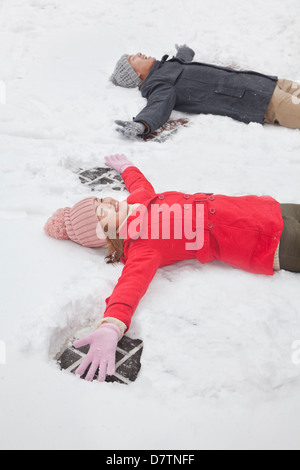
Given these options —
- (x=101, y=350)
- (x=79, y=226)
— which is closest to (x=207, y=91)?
(x=79, y=226)

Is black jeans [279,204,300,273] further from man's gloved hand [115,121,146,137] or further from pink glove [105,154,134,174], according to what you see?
man's gloved hand [115,121,146,137]

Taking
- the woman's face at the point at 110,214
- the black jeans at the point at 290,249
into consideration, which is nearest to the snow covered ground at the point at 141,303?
the black jeans at the point at 290,249

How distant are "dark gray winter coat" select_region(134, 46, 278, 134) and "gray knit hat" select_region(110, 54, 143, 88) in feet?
0.35

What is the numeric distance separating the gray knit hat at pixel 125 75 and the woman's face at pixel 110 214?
175 cm

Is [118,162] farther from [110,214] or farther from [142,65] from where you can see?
[142,65]

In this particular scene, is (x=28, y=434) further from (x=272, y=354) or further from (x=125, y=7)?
(x=125, y=7)

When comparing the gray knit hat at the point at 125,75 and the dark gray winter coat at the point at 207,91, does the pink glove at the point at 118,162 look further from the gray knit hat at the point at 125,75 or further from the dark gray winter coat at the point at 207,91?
the gray knit hat at the point at 125,75

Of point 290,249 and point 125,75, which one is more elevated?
point 125,75

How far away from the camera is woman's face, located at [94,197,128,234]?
196 centimetres

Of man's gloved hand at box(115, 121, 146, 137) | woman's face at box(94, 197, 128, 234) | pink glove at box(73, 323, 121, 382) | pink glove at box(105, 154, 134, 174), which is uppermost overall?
man's gloved hand at box(115, 121, 146, 137)

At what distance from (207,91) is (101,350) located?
2.30 m

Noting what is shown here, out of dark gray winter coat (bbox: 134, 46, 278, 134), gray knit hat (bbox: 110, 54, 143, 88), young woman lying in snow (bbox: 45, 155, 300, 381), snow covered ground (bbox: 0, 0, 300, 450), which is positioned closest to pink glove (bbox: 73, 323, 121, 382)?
snow covered ground (bbox: 0, 0, 300, 450)

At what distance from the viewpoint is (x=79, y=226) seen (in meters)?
1.96

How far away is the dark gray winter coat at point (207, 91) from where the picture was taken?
10.1ft
